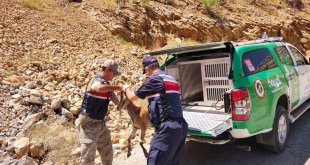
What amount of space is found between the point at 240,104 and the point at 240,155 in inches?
50.4

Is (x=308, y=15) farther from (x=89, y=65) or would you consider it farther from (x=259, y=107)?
(x=259, y=107)

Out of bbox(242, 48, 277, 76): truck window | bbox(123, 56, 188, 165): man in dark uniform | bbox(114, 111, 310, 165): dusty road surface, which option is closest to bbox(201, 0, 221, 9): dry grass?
bbox(114, 111, 310, 165): dusty road surface

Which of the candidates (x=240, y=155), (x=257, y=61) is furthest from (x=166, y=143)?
(x=257, y=61)

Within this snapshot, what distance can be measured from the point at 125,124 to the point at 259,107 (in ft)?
11.2

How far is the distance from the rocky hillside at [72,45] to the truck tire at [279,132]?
7.52ft

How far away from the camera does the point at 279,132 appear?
514cm

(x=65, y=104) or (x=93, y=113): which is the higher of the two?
(x=93, y=113)

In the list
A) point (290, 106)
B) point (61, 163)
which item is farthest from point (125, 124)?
point (290, 106)

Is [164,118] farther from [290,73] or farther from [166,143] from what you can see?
[290,73]

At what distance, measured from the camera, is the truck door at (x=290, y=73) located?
5.62 m

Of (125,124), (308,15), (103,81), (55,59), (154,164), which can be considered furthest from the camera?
(308,15)

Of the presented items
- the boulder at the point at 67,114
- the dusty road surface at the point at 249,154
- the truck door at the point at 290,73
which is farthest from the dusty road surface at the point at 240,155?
the boulder at the point at 67,114

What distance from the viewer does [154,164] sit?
11.4 feet

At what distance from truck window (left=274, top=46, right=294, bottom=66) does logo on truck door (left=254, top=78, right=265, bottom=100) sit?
137 centimetres
